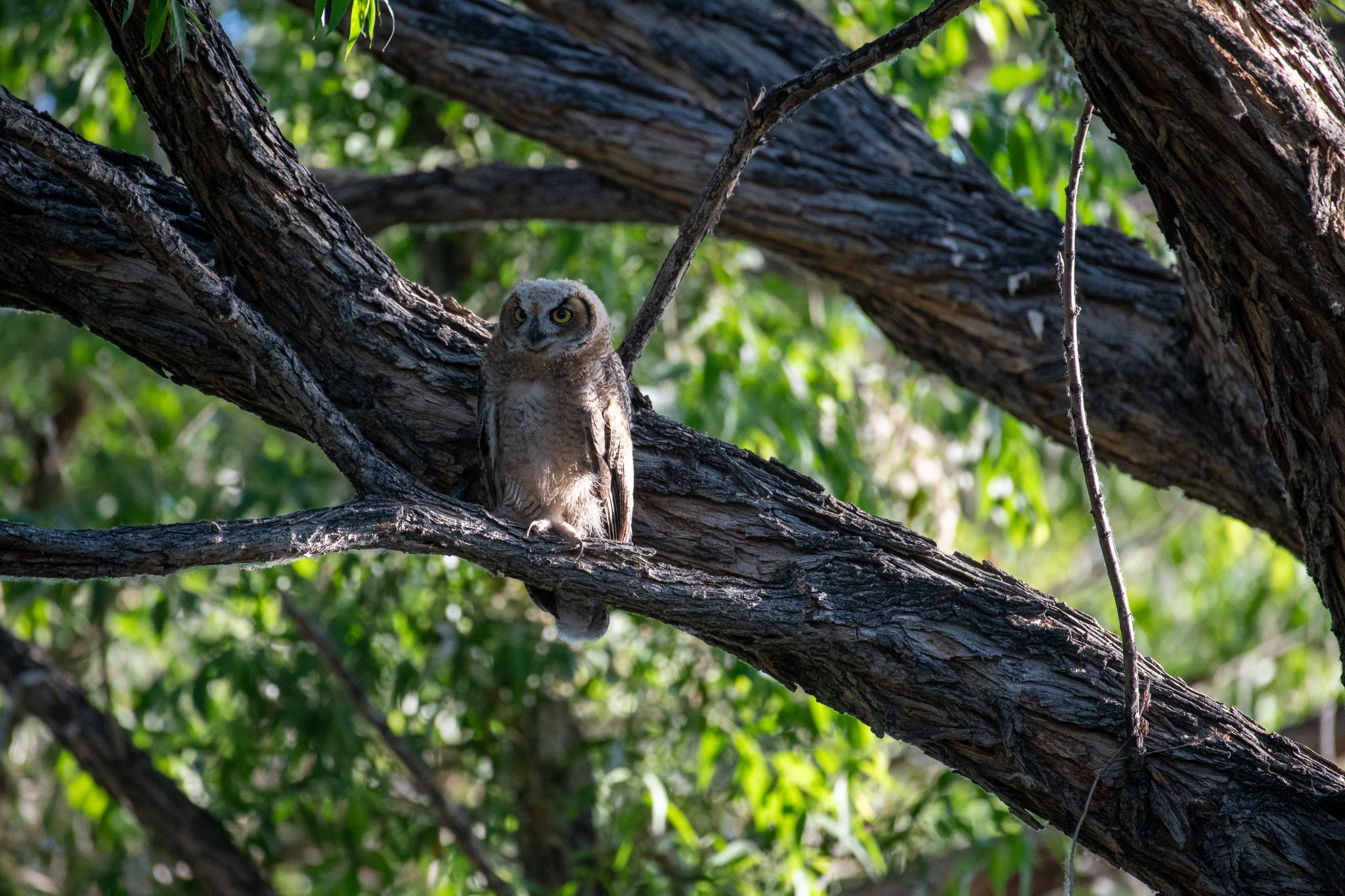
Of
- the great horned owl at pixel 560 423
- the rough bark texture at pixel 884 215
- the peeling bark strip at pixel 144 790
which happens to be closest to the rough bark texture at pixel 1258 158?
the rough bark texture at pixel 884 215

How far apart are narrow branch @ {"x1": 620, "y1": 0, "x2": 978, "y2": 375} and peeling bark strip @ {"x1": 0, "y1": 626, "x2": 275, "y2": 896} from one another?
99.3 inches

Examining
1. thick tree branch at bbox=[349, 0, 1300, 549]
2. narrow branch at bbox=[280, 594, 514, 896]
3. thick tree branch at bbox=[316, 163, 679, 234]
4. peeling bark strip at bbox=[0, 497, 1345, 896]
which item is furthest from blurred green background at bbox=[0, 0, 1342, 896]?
peeling bark strip at bbox=[0, 497, 1345, 896]

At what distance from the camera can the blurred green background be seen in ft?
15.2

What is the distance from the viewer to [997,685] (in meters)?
2.43

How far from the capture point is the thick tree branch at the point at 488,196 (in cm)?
447

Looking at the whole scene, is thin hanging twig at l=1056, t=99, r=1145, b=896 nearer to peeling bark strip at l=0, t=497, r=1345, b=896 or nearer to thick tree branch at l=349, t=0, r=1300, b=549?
peeling bark strip at l=0, t=497, r=1345, b=896

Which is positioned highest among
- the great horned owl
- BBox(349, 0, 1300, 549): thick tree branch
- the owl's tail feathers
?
BBox(349, 0, 1300, 549): thick tree branch

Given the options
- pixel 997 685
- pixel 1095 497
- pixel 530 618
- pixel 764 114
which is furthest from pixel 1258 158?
pixel 530 618

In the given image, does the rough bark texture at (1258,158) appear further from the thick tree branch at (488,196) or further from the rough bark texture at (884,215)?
the thick tree branch at (488,196)

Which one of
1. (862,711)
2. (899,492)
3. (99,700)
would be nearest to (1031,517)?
(899,492)

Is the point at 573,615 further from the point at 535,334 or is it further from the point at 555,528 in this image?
the point at 535,334

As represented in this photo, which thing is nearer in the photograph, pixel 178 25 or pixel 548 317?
pixel 178 25

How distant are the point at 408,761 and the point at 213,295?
247cm

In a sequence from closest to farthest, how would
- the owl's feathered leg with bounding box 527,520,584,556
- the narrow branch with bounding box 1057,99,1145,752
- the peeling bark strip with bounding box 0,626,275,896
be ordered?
the narrow branch with bounding box 1057,99,1145,752 < the owl's feathered leg with bounding box 527,520,584,556 < the peeling bark strip with bounding box 0,626,275,896
